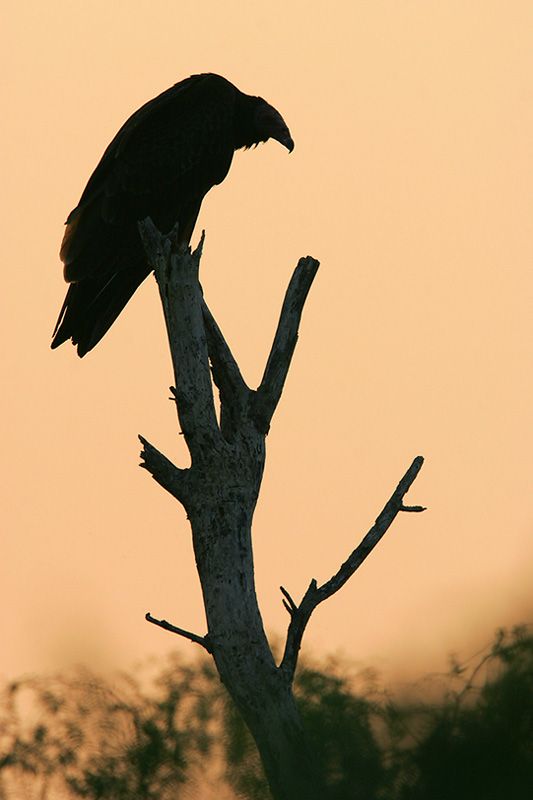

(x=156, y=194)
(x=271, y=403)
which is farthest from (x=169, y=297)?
(x=156, y=194)

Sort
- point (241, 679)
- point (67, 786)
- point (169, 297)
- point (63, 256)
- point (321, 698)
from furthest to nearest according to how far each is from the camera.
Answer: point (63, 256) → point (169, 297) → point (241, 679) → point (67, 786) → point (321, 698)

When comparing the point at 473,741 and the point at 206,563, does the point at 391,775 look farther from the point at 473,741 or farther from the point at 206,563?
the point at 206,563

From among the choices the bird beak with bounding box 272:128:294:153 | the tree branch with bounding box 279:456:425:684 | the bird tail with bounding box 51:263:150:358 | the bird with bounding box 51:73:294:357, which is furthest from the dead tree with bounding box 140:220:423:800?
the bird beak with bounding box 272:128:294:153

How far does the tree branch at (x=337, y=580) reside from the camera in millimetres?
6250

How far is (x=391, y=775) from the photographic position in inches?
97.0

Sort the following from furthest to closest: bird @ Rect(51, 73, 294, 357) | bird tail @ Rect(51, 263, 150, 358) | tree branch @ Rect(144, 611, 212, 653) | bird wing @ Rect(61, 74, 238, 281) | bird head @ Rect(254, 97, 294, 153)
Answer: bird head @ Rect(254, 97, 294, 153), bird wing @ Rect(61, 74, 238, 281), bird @ Rect(51, 73, 294, 357), bird tail @ Rect(51, 263, 150, 358), tree branch @ Rect(144, 611, 212, 653)

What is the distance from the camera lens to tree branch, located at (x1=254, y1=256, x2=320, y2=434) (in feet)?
23.2

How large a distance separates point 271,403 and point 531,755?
15.7 ft

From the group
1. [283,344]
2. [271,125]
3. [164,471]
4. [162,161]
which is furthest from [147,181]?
[164,471]

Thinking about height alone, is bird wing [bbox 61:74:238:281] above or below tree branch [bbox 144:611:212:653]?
above

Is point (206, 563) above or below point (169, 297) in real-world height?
below

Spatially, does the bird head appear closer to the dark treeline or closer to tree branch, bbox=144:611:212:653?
tree branch, bbox=144:611:212:653

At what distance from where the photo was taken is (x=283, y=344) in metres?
7.24

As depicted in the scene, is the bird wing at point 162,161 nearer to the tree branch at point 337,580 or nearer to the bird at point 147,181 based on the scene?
the bird at point 147,181
